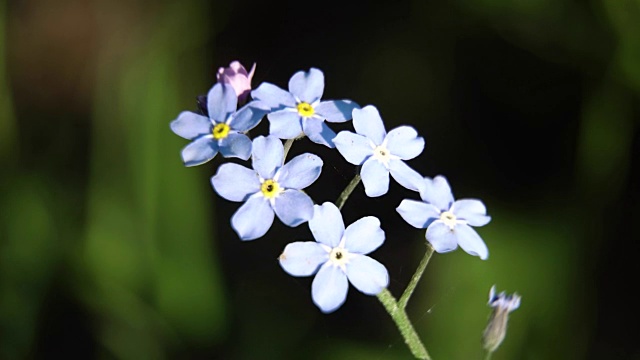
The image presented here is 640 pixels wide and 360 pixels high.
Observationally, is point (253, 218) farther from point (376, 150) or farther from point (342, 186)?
point (342, 186)

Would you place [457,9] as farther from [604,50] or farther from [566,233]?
[566,233]

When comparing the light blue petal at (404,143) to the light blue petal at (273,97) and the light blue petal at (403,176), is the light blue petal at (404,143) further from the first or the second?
the light blue petal at (273,97)

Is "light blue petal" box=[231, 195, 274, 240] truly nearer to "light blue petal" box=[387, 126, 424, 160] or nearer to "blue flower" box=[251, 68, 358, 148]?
"blue flower" box=[251, 68, 358, 148]

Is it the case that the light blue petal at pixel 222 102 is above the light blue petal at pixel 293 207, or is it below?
above

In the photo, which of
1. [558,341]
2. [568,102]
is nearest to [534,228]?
[558,341]

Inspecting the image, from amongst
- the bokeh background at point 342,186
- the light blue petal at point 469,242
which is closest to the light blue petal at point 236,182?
the light blue petal at point 469,242
